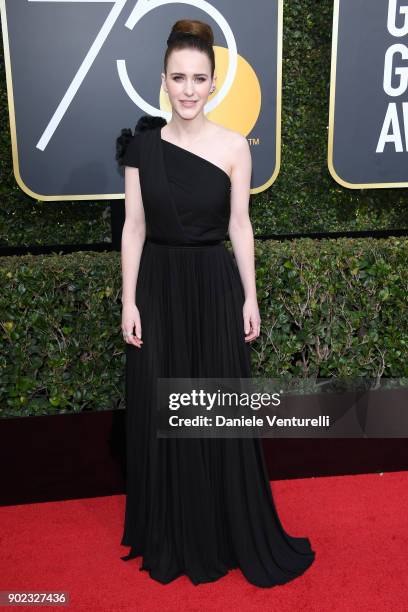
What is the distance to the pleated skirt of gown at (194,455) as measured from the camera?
261 centimetres

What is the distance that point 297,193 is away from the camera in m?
4.80

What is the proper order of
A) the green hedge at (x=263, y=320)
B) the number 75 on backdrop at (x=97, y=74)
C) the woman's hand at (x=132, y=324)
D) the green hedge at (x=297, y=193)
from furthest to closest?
the green hedge at (x=297, y=193) → the number 75 on backdrop at (x=97, y=74) → the green hedge at (x=263, y=320) → the woman's hand at (x=132, y=324)

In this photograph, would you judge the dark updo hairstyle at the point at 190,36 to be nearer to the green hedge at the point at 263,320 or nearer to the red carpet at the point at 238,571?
the green hedge at the point at 263,320

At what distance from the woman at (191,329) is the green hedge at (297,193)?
2059mm

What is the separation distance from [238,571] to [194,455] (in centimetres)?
63

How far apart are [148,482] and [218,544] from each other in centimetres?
45

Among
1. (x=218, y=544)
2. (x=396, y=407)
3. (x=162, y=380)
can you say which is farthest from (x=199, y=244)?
(x=396, y=407)

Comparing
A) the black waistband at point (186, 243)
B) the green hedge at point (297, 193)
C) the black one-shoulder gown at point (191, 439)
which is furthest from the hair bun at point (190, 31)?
the green hedge at point (297, 193)

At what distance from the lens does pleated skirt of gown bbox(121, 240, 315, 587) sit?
261 centimetres

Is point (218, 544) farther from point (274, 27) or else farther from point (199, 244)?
point (274, 27)

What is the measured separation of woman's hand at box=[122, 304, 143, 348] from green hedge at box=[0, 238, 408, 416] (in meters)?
0.81

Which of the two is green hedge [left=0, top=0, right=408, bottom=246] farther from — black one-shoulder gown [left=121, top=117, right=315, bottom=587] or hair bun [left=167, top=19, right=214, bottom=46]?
hair bun [left=167, top=19, right=214, bottom=46]

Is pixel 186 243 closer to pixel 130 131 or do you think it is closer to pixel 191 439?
pixel 130 131

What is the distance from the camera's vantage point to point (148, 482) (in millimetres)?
2699
